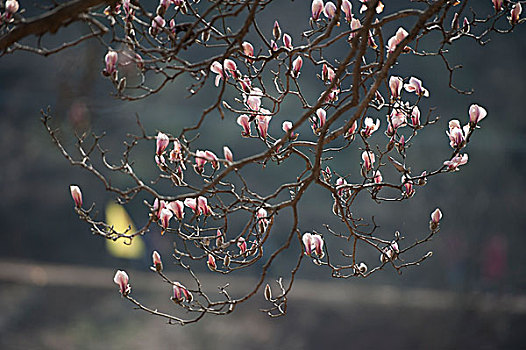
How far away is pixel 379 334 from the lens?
185 inches

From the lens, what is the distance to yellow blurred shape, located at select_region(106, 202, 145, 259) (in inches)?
239

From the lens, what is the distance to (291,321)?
4879 millimetres

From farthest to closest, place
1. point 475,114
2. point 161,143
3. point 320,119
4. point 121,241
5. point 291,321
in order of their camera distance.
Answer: point 121,241, point 291,321, point 320,119, point 161,143, point 475,114

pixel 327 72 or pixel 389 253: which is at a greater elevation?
pixel 327 72

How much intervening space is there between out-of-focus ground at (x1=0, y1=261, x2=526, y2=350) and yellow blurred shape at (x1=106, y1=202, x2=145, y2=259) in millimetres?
772

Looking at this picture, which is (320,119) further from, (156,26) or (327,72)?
(156,26)

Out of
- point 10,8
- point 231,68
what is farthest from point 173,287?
point 10,8

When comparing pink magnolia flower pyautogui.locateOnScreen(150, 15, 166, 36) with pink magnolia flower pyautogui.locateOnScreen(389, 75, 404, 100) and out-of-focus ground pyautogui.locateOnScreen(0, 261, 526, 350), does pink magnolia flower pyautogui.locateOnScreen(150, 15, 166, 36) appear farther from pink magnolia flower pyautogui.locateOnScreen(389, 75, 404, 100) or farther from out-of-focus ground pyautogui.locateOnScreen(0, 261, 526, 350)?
out-of-focus ground pyautogui.locateOnScreen(0, 261, 526, 350)

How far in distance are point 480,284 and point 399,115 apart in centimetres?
400

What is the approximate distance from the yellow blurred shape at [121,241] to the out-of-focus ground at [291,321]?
0.77 m

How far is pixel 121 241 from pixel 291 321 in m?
1.96

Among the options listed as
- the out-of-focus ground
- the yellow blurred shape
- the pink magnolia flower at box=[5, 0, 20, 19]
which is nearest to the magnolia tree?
the pink magnolia flower at box=[5, 0, 20, 19]

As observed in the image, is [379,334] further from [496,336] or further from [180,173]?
[180,173]

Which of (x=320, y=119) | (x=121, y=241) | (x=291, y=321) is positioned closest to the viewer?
(x=320, y=119)
